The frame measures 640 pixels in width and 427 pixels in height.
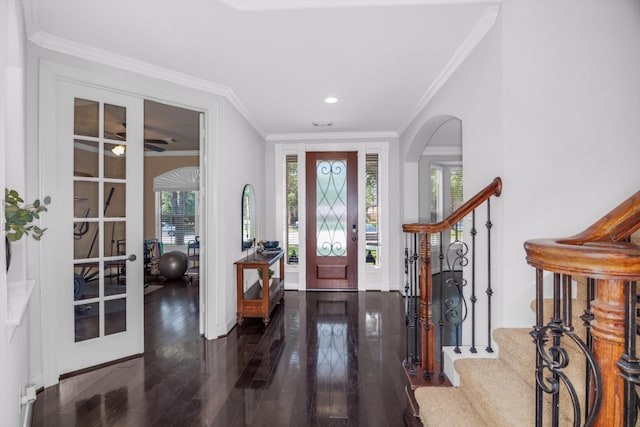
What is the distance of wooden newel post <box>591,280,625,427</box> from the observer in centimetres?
77

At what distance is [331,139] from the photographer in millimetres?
5375

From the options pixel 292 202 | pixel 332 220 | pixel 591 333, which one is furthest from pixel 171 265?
pixel 591 333

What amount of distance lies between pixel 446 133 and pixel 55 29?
5246mm

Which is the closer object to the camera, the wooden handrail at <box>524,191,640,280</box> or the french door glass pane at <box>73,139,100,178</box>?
the wooden handrail at <box>524,191,640,280</box>

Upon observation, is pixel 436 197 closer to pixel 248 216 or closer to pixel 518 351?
pixel 248 216

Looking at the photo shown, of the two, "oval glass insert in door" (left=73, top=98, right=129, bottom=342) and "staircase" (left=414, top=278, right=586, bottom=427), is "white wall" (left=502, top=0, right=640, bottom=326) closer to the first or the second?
"staircase" (left=414, top=278, right=586, bottom=427)

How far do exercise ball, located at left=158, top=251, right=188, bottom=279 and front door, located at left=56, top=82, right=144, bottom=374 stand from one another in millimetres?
3043

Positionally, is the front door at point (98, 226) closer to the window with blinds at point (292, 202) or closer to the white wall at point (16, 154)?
the white wall at point (16, 154)

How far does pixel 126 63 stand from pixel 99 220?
1.37 meters

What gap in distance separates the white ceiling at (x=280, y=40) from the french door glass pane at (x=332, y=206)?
188 centimetres

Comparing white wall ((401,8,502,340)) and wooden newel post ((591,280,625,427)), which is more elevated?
white wall ((401,8,502,340))

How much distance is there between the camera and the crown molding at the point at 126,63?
2.46m

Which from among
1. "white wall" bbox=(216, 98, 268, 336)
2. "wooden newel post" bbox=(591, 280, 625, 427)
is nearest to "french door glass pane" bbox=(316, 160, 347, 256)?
"white wall" bbox=(216, 98, 268, 336)

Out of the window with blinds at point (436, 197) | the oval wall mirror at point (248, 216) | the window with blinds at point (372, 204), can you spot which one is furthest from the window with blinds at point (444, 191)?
the oval wall mirror at point (248, 216)
